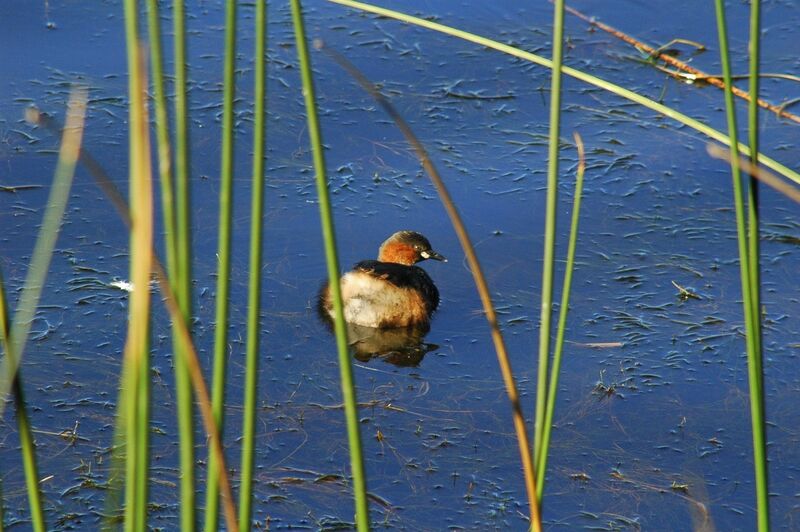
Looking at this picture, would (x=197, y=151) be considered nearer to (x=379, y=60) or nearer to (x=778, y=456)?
(x=379, y=60)

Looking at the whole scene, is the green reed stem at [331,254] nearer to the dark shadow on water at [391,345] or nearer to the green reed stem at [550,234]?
the green reed stem at [550,234]

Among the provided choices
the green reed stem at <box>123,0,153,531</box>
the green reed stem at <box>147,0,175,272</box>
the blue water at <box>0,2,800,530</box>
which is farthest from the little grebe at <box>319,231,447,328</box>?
the green reed stem at <box>147,0,175,272</box>

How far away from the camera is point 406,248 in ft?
20.2

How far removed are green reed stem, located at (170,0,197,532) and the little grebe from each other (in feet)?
A: 12.8

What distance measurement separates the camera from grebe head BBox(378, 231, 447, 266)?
6.12m

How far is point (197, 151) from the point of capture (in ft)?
23.2

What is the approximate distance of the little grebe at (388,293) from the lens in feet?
19.4

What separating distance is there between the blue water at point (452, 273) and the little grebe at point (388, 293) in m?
0.11

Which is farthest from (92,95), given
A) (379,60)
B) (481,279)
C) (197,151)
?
(481,279)

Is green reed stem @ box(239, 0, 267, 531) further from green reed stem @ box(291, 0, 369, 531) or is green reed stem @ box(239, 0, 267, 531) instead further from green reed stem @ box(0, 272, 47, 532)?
green reed stem @ box(0, 272, 47, 532)

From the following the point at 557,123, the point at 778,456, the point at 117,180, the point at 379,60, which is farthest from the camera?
the point at 379,60

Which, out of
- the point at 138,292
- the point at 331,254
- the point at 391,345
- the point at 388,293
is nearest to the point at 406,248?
the point at 388,293

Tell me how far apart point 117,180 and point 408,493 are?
293 centimetres

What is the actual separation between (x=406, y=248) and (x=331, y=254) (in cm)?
416
